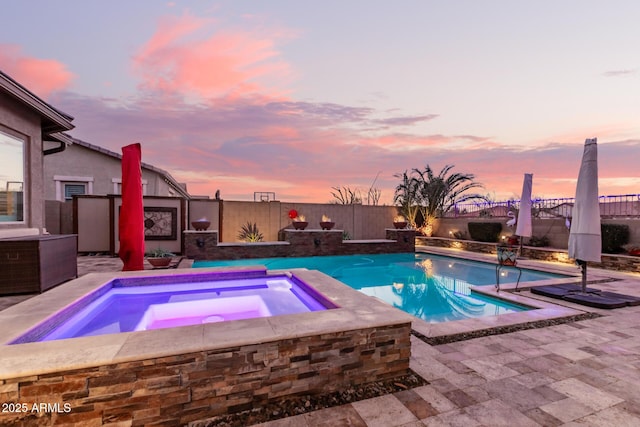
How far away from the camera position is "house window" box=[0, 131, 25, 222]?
17.3ft

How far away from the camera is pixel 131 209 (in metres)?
5.14

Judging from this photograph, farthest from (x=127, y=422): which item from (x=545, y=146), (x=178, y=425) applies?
(x=545, y=146)

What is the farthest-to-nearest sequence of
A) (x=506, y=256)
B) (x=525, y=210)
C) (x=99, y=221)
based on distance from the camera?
(x=99, y=221) → (x=525, y=210) → (x=506, y=256)

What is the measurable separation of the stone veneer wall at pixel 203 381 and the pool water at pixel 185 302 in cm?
87

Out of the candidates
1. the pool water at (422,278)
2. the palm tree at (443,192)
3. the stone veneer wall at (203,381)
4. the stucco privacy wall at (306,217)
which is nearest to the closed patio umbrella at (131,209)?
the stone veneer wall at (203,381)

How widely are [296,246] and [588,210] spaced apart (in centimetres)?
882

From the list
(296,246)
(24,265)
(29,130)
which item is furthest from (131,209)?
(296,246)

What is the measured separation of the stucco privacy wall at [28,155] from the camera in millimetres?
5188

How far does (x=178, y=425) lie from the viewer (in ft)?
6.59

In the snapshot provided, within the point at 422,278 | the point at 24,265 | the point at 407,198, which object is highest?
the point at 407,198

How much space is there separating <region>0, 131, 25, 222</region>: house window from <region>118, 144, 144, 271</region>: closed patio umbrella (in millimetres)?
2123

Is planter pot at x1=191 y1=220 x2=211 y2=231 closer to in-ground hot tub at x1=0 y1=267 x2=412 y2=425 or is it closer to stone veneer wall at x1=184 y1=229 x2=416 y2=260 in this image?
stone veneer wall at x1=184 y1=229 x2=416 y2=260

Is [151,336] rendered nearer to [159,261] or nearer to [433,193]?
[159,261]

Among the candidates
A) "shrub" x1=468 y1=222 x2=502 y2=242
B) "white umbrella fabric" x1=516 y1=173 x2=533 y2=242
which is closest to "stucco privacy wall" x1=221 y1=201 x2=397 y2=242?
"shrub" x1=468 y1=222 x2=502 y2=242
